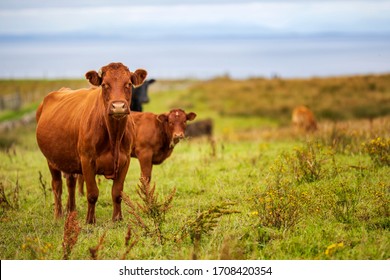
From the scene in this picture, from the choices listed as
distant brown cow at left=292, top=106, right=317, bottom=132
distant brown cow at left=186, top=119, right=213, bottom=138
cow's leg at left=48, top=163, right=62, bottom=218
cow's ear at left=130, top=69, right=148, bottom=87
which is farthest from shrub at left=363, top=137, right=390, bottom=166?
distant brown cow at left=186, top=119, right=213, bottom=138

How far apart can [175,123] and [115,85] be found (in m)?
3.35

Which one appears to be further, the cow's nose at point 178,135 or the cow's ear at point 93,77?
the cow's nose at point 178,135

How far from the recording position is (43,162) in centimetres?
1382


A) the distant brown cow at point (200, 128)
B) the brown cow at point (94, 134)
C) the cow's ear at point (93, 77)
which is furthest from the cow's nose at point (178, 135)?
the distant brown cow at point (200, 128)

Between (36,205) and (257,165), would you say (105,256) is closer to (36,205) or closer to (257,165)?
(36,205)

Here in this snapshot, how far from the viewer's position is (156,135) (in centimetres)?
1081

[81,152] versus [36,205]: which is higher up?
[81,152]

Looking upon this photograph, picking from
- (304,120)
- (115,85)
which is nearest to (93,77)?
(115,85)

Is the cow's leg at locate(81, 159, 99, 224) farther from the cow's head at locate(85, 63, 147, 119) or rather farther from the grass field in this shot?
the cow's head at locate(85, 63, 147, 119)

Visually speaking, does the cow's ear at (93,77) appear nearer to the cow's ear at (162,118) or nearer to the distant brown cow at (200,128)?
the cow's ear at (162,118)

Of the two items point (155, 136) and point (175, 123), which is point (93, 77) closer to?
point (155, 136)

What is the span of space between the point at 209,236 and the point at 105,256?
1221 millimetres

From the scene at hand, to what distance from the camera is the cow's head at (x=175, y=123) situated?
422 inches
